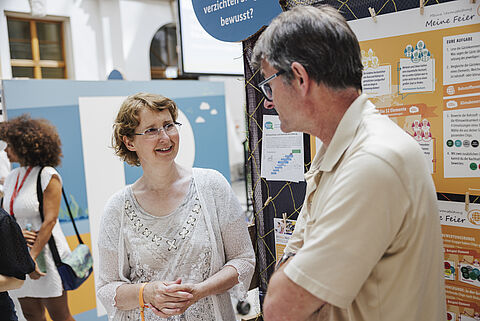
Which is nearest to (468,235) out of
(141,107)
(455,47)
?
(455,47)

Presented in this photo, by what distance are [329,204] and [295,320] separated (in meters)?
0.25

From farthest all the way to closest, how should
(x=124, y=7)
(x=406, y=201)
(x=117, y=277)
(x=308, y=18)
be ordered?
1. (x=124, y=7)
2. (x=117, y=277)
3. (x=308, y=18)
4. (x=406, y=201)

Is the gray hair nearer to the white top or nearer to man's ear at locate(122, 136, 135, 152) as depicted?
man's ear at locate(122, 136, 135, 152)

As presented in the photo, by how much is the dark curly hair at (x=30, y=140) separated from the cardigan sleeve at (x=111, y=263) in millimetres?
1709

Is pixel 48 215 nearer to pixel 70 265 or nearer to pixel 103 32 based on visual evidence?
pixel 70 265

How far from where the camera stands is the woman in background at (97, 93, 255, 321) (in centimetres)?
166

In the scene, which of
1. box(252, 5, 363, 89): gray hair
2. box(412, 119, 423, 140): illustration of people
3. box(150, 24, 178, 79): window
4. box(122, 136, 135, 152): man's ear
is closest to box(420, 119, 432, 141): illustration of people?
box(412, 119, 423, 140): illustration of people

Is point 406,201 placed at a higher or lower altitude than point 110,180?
higher

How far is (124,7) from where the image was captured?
31.2 feet

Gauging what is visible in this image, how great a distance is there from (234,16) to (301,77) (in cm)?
92

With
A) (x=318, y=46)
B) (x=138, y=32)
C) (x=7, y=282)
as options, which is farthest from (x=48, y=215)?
(x=138, y=32)

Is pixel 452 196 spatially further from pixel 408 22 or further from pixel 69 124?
pixel 69 124

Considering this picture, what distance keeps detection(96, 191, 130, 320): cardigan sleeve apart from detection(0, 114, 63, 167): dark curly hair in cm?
171

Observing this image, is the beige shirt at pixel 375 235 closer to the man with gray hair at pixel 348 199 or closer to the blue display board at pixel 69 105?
the man with gray hair at pixel 348 199
